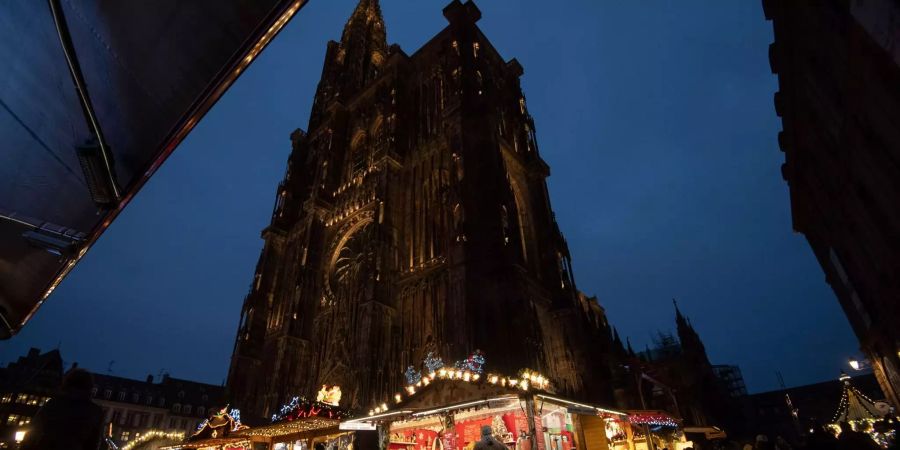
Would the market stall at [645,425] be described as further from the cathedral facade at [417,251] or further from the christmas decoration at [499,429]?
the christmas decoration at [499,429]

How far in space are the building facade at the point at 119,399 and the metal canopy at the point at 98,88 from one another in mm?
42951

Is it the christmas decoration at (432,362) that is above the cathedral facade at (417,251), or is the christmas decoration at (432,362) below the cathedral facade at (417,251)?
below

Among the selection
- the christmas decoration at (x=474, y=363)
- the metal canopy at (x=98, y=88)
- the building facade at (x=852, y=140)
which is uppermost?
the building facade at (x=852, y=140)

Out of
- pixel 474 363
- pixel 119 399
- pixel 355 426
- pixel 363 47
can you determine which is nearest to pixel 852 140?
pixel 474 363

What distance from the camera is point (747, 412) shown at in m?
54.4

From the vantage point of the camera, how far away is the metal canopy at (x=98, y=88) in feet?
7.44

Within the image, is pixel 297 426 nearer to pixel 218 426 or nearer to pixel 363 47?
pixel 218 426

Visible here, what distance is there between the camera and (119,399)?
47.9 m

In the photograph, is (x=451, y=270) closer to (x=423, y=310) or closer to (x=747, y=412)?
(x=423, y=310)

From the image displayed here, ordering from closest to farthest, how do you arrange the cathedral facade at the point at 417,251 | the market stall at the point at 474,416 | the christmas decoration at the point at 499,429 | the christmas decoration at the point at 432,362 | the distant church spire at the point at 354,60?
the market stall at the point at 474,416
the christmas decoration at the point at 499,429
the christmas decoration at the point at 432,362
the cathedral facade at the point at 417,251
the distant church spire at the point at 354,60

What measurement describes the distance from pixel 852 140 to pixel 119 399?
6759cm

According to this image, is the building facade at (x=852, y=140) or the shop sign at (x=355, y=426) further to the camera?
the shop sign at (x=355, y=426)

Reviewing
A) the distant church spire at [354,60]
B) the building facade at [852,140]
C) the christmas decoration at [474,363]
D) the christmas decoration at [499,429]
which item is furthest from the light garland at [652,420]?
the distant church spire at [354,60]

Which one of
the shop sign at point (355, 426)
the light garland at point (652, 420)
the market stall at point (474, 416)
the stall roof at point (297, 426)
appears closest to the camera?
the market stall at point (474, 416)
